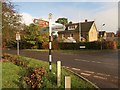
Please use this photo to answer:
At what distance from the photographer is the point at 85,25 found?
64.8 metres

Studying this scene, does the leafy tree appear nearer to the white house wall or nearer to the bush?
the bush

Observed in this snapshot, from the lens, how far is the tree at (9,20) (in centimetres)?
1363

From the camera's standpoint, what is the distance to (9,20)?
559 inches

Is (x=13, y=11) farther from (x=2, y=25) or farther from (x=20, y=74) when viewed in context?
(x=20, y=74)

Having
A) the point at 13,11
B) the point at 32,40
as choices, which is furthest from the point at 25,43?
the point at 13,11

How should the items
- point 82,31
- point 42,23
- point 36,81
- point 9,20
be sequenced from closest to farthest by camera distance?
point 36,81 → point 42,23 → point 9,20 → point 82,31

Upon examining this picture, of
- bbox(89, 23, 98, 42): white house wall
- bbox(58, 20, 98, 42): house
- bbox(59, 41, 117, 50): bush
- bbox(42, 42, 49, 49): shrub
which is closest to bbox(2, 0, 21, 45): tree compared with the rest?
bbox(59, 41, 117, 50): bush

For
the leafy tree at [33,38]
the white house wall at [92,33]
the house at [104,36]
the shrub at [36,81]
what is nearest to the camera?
the shrub at [36,81]

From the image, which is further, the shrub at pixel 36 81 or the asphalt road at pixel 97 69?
the asphalt road at pixel 97 69

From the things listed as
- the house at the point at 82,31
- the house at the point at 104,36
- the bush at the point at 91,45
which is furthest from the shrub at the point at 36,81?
the house at the point at 82,31

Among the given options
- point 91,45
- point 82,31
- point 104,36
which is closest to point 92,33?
point 82,31

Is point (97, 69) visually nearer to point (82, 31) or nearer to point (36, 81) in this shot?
point (36, 81)

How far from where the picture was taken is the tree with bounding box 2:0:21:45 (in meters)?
13.6

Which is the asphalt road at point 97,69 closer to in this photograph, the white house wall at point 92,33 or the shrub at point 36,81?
the shrub at point 36,81
